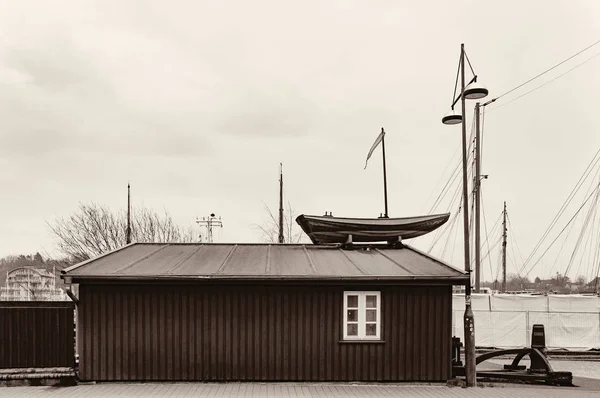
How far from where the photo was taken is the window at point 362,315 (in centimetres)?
1261

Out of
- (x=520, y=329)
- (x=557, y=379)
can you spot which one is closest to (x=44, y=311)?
(x=557, y=379)

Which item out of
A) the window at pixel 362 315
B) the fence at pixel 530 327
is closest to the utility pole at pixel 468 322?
the window at pixel 362 315

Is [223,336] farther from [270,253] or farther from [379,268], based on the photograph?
[379,268]

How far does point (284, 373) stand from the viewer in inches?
491

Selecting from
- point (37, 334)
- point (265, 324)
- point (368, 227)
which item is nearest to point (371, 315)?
point (265, 324)

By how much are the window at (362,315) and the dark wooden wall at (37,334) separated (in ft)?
23.2

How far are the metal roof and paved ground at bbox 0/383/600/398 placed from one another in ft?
8.68

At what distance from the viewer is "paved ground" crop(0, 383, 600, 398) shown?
11250 millimetres

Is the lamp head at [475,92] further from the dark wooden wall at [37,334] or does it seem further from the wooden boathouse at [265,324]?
the dark wooden wall at [37,334]

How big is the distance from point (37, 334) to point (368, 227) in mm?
9459

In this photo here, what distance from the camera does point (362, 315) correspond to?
12641 millimetres

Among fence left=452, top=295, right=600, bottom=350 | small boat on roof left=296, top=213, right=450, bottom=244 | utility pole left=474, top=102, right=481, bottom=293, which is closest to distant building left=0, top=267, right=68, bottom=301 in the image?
utility pole left=474, top=102, right=481, bottom=293

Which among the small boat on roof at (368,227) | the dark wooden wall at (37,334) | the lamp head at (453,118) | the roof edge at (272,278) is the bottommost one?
the dark wooden wall at (37,334)

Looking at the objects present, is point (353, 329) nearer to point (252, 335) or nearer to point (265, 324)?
point (265, 324)
